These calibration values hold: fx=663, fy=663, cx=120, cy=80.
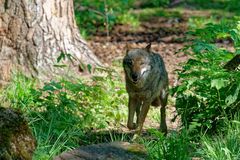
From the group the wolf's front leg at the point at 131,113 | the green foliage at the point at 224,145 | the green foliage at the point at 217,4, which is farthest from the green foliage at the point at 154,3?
the green foliage at the point at 224,145

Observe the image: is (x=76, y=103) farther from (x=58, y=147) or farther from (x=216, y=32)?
(x=216, y=32)

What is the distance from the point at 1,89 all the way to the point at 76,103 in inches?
46.9

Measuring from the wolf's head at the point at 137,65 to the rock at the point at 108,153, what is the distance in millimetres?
1383

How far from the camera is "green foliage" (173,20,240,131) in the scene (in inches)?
271

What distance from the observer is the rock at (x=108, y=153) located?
6.21 meters

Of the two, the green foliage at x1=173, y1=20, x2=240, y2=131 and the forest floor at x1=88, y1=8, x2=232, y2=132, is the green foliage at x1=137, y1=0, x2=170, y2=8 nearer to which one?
the forest floor at x1=88, y1=8, x2=232, y2=132

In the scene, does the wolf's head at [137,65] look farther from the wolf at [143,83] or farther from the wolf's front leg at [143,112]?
the wolf's front leg at [143,112]

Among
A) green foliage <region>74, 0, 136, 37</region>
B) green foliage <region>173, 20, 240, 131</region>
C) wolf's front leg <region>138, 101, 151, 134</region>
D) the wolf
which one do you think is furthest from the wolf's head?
green foliage <region>74, 0, 136, 37</region>

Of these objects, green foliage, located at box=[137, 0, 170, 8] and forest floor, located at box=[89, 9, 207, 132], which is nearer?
forest floor, located at box=[89, 9, 207, 132]

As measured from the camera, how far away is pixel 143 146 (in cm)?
670

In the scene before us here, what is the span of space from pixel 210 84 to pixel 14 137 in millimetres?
2292

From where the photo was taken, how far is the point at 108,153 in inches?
248

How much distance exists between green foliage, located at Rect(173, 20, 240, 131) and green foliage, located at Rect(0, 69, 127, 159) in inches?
54.4

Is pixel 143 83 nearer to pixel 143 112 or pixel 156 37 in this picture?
pixel 143 112
